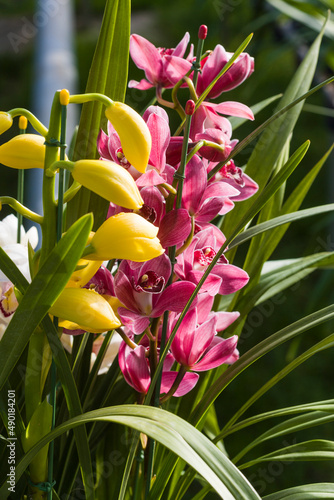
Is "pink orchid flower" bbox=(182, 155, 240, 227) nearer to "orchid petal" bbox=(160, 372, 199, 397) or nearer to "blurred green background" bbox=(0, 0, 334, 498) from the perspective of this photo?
"orchid petal" bbox=(160, 372, 199, 397)

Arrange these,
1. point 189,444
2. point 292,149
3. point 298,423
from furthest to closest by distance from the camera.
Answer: point 292,149, point 298,423, point 189,444

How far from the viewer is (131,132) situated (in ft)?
0.83

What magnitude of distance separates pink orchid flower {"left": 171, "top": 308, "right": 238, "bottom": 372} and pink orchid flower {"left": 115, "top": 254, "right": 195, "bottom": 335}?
0.05 feet

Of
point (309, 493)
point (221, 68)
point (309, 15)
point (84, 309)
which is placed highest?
point (309, 15)

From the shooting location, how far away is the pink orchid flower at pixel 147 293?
283 mm

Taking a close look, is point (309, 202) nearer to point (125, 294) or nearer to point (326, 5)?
point (326, 5)

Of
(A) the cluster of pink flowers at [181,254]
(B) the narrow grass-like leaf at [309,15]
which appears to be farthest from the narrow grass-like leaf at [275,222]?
(B) the narrow grass-like leaf at [309,15]

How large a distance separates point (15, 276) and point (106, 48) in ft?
0.56

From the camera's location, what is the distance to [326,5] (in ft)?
3.14

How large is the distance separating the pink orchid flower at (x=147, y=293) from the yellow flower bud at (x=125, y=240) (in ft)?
0.12

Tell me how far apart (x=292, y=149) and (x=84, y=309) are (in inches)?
66.0

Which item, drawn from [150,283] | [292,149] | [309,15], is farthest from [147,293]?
[292,149]

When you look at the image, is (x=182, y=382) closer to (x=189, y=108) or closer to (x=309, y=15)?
(x=189, y=108)

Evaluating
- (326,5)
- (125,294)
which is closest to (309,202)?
(326,5)
